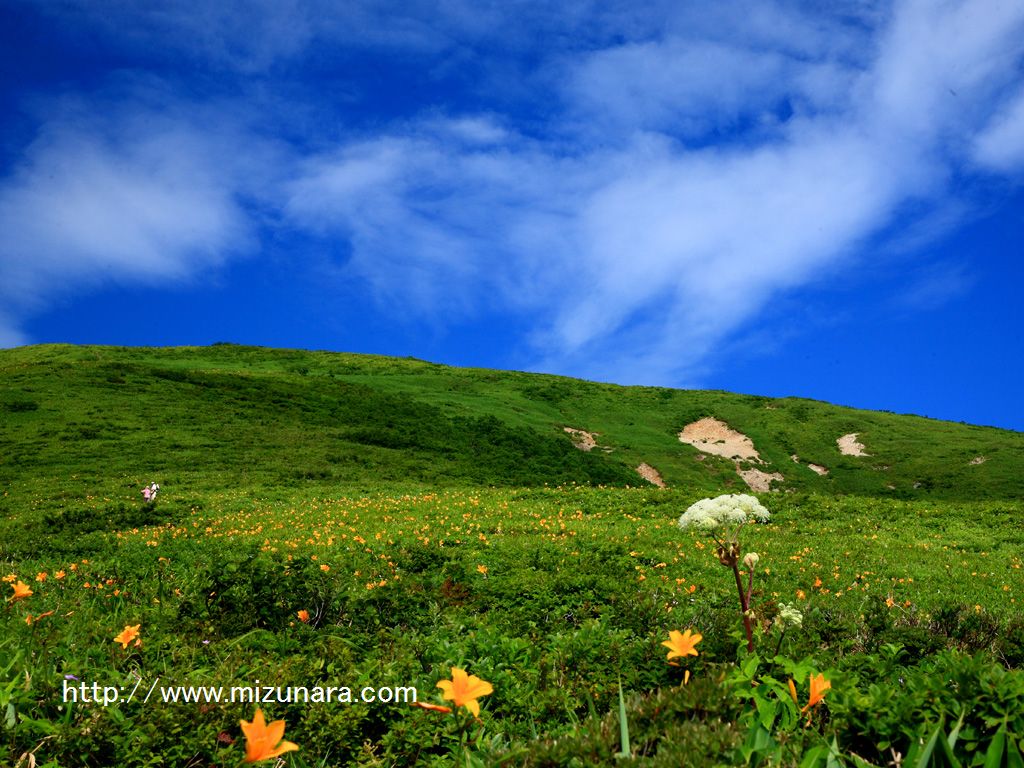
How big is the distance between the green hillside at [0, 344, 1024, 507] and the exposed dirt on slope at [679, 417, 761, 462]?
1.95ft

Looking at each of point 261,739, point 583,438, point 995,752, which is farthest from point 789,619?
point 583,438

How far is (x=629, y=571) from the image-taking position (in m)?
8.74

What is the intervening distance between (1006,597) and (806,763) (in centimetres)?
1009

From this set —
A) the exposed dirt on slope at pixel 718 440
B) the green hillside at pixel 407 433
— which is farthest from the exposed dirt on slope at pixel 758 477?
the exposed dirt on slope at pixel 718 440

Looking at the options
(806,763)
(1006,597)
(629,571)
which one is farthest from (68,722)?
(1006,597)

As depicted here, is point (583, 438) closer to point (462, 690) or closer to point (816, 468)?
point (816, 468)

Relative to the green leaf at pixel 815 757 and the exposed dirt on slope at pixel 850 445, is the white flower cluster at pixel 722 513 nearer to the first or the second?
the green leaf at pixel 815 757

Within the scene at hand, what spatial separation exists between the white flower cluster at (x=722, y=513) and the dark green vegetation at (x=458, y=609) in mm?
629

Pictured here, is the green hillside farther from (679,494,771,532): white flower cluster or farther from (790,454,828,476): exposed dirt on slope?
(679,494,771,532): white flower cluster

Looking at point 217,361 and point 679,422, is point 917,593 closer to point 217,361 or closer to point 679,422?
point 679,422

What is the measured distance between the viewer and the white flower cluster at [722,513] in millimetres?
4273

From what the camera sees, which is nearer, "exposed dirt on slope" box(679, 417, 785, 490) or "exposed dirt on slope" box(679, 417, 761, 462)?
"exposed dirt on slope" box(679, 417, 785, 490)

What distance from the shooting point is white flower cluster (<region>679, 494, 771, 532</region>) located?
427 cm

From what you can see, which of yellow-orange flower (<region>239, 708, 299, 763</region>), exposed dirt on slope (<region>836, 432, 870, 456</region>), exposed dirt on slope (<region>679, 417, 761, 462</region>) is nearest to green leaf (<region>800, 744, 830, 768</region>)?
yellow-orange flower (<region>239, 708, 299, 763</region>)
